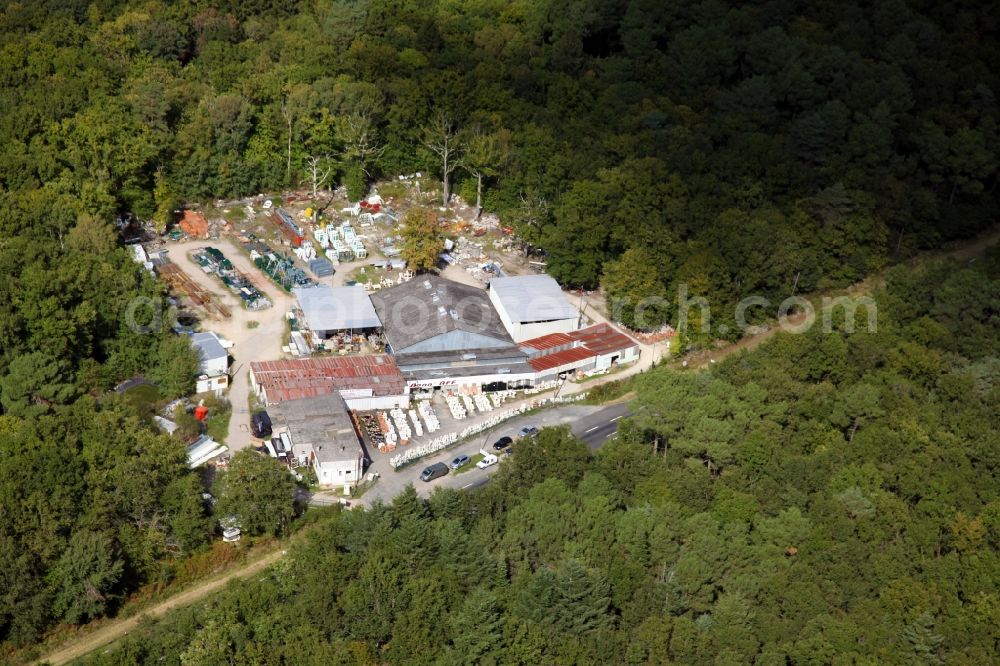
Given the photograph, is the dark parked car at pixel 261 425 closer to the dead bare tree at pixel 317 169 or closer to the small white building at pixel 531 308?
the small white building at pixel 531 308

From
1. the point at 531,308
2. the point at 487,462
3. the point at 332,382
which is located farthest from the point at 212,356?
the point at 531,308

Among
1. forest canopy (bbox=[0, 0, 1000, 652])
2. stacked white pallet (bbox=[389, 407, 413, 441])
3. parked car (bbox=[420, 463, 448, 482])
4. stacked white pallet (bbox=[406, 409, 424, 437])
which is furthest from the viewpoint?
stacked white pallet (bbox=[406, 409, 424, 437])

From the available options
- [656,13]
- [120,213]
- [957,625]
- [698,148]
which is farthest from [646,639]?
[656,13]

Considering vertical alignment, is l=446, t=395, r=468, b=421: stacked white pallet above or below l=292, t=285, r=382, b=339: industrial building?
below

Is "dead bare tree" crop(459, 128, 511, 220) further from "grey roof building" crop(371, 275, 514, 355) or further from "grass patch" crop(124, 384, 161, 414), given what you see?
"grass patch" crop(124, 384, 161, 414)

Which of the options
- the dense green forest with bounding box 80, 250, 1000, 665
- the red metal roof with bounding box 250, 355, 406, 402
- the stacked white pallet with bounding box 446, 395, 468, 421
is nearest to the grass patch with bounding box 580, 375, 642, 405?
the stacked white pallet with bounding box 446, 395, 468, 421

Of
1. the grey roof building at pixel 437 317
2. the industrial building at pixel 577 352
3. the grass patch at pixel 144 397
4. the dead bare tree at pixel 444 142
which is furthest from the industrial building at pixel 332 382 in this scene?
the dead bare tree at pixel 444 142
